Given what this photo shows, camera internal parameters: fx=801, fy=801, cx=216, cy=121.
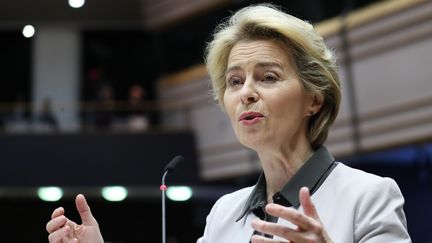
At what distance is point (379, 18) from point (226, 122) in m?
4.09

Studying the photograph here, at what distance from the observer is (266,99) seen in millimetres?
2535

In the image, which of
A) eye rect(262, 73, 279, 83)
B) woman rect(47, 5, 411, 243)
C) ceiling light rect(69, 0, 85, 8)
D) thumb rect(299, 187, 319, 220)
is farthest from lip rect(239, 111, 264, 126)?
ceiling light rect(69, 0, 85, 8)

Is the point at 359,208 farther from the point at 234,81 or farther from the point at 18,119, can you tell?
the point at 18,119

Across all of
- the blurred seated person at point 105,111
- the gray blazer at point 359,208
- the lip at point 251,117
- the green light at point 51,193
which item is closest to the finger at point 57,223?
the gray blazer at point 359,208

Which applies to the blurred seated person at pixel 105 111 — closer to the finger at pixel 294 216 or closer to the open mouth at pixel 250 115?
the open mouth at pixel 250 115

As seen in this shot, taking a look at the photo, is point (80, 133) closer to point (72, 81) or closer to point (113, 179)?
point (113, 179)

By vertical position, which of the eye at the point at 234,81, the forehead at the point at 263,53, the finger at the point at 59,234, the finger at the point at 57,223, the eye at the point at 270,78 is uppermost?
the forehead at the point at 263,53

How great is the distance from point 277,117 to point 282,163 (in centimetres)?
17

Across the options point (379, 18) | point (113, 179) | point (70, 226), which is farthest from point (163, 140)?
point (70, 226)

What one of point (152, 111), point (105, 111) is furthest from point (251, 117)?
point (152, 111)

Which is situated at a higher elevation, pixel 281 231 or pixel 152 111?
pixel 152 111

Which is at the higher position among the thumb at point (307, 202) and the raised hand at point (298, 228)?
the thumb at point (307, 202)

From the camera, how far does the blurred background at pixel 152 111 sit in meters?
12.0

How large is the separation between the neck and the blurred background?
27.0ft
